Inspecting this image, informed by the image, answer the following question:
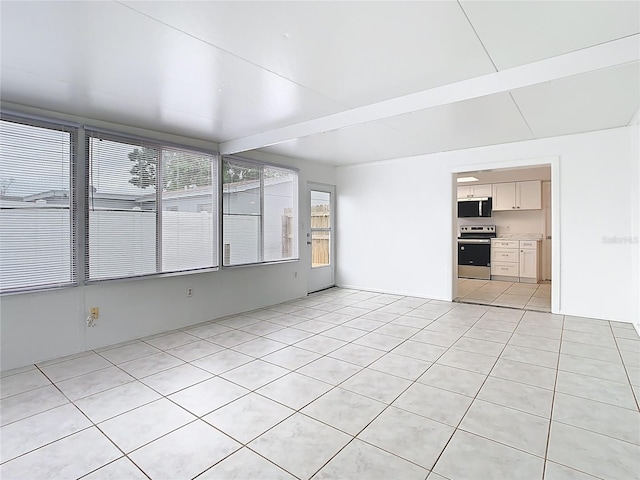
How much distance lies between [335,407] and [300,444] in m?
0.47

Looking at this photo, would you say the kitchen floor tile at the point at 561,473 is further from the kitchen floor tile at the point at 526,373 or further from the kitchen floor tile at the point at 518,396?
the kitchen floor tile at the point at 526,373

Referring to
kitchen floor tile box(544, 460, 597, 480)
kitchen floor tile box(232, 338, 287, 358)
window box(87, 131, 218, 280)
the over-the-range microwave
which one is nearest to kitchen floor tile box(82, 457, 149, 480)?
kitchen floor tile box(232, 338, 287, 358)

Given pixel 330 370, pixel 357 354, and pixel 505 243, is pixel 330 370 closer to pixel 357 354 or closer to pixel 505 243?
pixel 357 354

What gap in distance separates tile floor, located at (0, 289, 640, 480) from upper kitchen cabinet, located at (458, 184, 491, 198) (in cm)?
470

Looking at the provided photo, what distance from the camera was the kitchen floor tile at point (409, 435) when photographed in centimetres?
199

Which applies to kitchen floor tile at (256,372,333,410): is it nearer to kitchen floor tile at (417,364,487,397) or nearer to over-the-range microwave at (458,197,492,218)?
kitchen floor tile at (417,364,487,397)

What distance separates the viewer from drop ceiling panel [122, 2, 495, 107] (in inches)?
76.7

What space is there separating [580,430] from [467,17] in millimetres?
2595

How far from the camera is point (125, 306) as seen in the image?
3947mm

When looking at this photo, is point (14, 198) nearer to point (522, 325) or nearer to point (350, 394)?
point (350, 394)

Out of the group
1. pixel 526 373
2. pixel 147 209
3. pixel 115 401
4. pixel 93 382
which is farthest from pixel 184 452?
pixel 147 209

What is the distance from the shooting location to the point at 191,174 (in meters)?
4.60

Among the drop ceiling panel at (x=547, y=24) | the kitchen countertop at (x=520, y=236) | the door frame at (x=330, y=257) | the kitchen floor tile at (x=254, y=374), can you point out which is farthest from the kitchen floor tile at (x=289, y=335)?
the kitchen countertop at (x=520, y=236)

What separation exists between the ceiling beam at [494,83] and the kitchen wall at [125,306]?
213 centimetres
